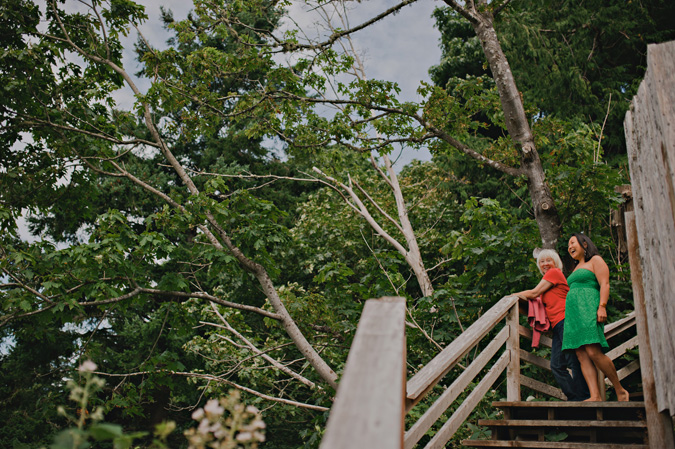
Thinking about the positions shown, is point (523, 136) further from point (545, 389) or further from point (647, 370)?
point (647, 370)

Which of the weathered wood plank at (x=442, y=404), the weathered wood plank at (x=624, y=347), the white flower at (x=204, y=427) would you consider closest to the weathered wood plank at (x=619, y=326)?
the weathered wood plank at (x=624, y=347)

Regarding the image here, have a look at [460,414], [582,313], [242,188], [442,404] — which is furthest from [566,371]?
[242,188]

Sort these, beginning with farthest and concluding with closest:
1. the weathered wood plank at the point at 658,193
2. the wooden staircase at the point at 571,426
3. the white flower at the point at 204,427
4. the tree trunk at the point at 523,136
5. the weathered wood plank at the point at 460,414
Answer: the tree trunk at the point at 523,136
the wooden staircase at the point at 571,426
the weathered wood plank at the point at 460,414
the weathered wood plank at the point at 658,193
the white flower at the point at 204,427

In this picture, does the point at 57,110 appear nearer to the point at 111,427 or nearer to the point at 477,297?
the point at 477,297

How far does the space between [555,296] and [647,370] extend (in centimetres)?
147

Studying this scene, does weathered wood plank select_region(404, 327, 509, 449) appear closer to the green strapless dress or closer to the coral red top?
the green strapless dress

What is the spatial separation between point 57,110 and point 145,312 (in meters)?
11.6

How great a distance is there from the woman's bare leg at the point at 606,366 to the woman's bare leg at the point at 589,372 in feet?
0.17

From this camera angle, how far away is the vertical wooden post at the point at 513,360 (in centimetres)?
401

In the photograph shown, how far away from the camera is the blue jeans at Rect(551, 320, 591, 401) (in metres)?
4.06

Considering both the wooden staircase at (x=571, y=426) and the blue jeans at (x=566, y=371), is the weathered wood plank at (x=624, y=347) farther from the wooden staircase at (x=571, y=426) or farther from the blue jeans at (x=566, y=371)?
the wooden staircase at (x=571, y=426)

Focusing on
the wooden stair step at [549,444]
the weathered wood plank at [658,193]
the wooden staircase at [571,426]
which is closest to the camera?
the weathered wood plank at [658,193]

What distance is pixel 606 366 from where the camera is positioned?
3758mm

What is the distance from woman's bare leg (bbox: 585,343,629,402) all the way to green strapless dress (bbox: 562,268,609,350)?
0.07 metres
